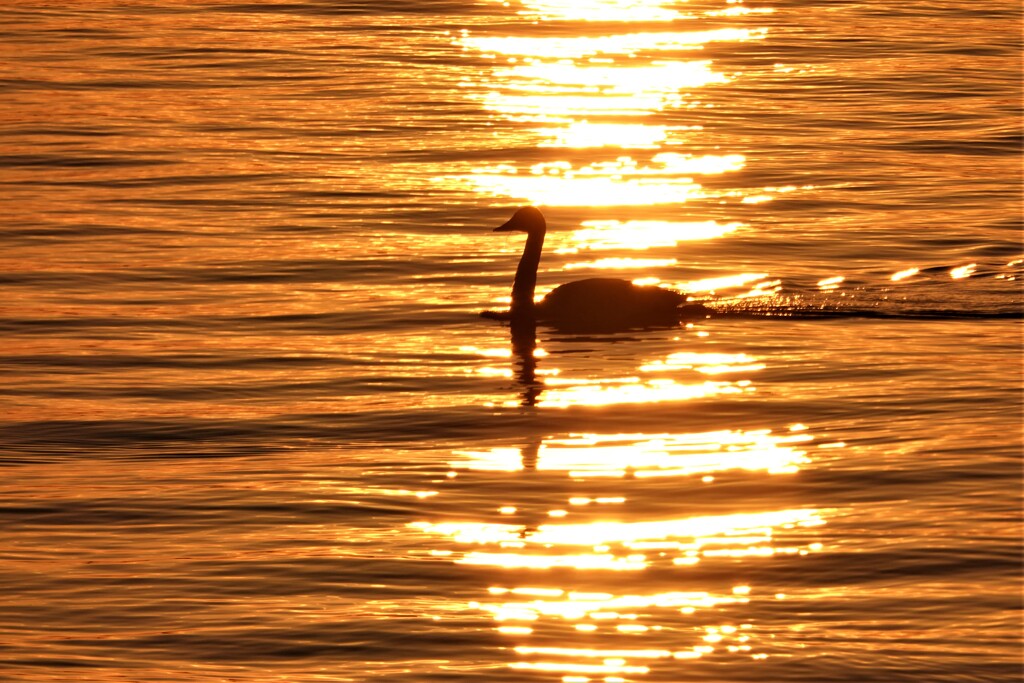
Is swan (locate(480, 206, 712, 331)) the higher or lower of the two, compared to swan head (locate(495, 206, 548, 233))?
lower

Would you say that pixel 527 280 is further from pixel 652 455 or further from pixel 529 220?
pixel 652 455

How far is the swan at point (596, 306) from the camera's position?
61.7 feet

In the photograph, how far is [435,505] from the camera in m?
13.7

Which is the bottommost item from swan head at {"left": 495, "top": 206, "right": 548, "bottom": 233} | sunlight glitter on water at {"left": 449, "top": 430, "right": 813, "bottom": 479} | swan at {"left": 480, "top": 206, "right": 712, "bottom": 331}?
sunlight glitter on water at {"left": 449, "top": 430, "right": 813, "bottom": 479}

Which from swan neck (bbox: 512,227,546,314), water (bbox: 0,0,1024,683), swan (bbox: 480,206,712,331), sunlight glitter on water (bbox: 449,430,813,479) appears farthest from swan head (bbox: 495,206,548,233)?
sunlight glitter on water (bbox: 449,430,813,479)

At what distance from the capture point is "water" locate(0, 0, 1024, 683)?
38.1ft

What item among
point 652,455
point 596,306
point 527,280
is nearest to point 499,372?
point 596,306

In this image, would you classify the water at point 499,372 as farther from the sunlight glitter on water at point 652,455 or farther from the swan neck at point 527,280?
the swan neck at point 527,280

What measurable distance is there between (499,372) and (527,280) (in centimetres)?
235

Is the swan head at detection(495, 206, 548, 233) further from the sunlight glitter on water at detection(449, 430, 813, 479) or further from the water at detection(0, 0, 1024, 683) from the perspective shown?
the sunlight glitter on water at detection(449, 430, 813, 479)

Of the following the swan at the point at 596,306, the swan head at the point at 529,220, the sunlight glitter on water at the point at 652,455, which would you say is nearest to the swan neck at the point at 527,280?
the swan at the point at 596,306

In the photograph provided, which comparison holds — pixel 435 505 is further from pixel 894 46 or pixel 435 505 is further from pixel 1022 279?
pixel 894 46

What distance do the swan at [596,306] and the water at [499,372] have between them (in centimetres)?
23

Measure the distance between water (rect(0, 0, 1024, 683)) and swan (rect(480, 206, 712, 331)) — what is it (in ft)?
0.75
